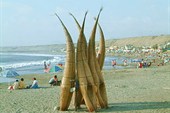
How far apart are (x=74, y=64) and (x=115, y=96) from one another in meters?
4.92

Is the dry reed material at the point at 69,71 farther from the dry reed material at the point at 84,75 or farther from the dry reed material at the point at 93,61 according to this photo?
the dry reed material at the point at 93,61

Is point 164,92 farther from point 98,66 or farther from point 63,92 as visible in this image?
point 63,92

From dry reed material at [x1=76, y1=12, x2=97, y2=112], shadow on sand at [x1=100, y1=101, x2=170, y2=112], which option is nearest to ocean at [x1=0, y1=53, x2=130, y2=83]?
shadow on sand at [x1=100, y1=101, x2=170, y2=112]

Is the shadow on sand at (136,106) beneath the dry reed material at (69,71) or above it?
beneath

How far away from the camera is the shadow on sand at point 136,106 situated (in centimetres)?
1276

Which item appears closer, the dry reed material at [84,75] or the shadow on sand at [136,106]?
the dry reed material at [84,75]

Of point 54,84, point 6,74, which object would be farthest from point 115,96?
point 6,74

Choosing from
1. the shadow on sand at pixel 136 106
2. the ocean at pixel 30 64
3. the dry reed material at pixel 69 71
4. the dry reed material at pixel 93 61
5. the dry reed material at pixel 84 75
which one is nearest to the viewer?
the dry reed material at pixel 84 75

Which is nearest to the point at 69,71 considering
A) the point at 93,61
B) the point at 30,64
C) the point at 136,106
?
the point at 93,61

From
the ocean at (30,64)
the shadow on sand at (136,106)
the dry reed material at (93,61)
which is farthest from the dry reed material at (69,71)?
the ocean at (30,64)

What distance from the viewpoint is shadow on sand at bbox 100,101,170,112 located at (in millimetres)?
12758

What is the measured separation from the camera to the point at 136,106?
1330 cm

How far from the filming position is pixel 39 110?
42.3ft

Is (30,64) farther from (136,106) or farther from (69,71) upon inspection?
(69,71)
